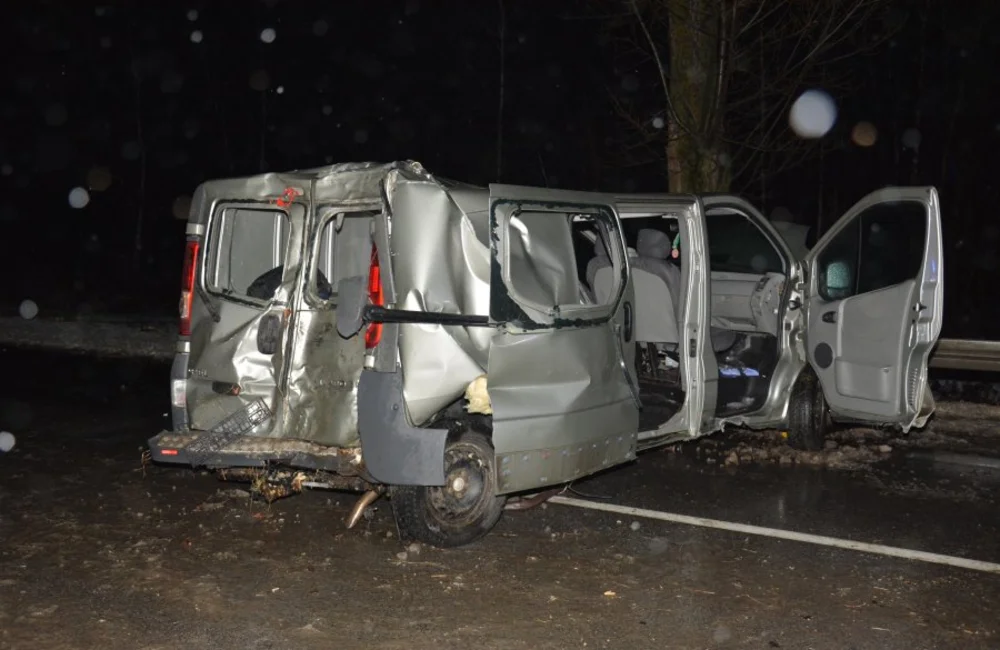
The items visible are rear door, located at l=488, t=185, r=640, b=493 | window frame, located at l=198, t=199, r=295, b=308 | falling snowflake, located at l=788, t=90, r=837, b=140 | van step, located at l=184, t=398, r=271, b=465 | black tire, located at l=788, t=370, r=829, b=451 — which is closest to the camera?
rear door, located at l=488, t=185, r=640, b=493

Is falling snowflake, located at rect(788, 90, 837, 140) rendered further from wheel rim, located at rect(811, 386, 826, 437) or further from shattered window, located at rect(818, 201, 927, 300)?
wheel rim, located at rect(811, 386, 826, 437)

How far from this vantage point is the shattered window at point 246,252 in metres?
6.49

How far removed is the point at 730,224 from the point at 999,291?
84.0 ft

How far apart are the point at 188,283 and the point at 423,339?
6.41 ft

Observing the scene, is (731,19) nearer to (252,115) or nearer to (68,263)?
(68,263)

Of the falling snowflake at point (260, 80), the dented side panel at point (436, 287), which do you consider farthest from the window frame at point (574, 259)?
the falling snowflake at point (260, 80)

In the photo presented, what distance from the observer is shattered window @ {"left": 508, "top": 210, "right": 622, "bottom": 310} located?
5.98m

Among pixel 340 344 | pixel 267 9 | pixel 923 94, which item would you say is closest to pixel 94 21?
pixel 267 9

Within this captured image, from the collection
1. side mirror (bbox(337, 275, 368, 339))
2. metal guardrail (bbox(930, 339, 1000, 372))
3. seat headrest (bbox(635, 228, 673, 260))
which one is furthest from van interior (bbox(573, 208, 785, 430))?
metal guardrail (bbox(930, 339, 1000, 372))

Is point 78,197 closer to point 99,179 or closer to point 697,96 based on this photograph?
point 99,179

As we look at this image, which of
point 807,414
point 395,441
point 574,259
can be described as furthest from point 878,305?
point 395,441

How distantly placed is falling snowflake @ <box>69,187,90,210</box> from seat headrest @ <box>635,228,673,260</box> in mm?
33342

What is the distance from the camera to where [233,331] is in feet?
20.7

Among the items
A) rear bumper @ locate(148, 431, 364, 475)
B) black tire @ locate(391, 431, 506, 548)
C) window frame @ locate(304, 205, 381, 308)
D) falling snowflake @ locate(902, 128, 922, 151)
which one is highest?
falling snowflake @ locate(902, 128, 922, 151)
